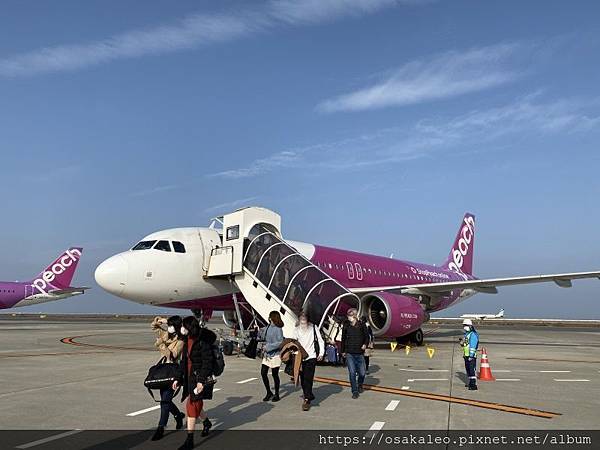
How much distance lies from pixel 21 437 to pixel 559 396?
363 inches

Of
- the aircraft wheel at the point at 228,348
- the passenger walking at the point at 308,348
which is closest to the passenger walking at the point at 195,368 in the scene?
the passenger walking at the point at 308,348

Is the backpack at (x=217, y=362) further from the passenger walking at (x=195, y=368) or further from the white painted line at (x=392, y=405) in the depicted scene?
the white painted line at (x=392, y=405)

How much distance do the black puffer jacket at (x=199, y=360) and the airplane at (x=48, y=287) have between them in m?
46.7

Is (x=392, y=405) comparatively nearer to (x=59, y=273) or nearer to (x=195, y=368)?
(x=195, y=368)

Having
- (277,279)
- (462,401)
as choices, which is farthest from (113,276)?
(462,401)

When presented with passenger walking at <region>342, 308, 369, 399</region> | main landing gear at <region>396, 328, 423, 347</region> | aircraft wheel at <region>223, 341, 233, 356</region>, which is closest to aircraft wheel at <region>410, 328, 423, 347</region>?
main landing gear at <region>396, 328, 423, 347</region>

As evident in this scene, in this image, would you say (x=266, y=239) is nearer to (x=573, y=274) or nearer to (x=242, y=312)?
(x=242, y=312)

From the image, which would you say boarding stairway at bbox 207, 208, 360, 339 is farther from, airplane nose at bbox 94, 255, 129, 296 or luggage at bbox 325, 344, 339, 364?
airplane nose at bbox 94, 255, 129, 296

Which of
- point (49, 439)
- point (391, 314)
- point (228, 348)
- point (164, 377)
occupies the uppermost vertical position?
point (391, 314)

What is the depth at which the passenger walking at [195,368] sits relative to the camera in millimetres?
6336

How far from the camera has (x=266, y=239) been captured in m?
16.8

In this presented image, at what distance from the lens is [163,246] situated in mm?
17141

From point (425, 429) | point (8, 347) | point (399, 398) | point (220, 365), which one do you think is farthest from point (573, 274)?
point (8, 347)

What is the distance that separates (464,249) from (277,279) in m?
27.6
